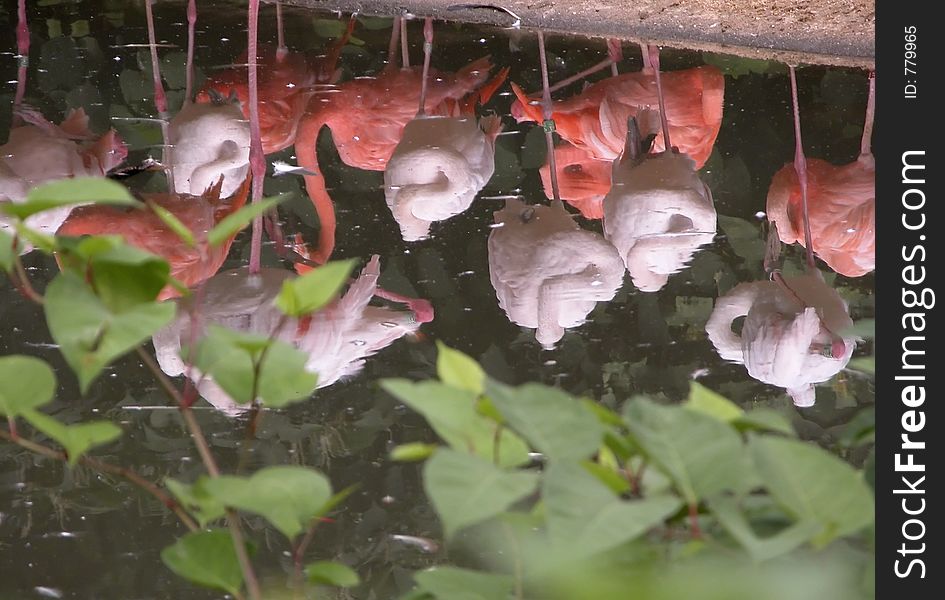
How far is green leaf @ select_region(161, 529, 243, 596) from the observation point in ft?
1.81

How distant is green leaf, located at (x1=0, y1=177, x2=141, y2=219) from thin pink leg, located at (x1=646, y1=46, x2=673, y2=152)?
190cm

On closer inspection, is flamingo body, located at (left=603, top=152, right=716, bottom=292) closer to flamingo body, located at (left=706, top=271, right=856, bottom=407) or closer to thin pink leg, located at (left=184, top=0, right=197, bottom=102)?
flamingo body, located at (left=706, top=271, right=856, bottom=407)

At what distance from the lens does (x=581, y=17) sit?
3.19 meters

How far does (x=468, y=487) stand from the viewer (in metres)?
0.45

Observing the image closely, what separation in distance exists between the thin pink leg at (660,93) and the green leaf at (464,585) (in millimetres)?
1888

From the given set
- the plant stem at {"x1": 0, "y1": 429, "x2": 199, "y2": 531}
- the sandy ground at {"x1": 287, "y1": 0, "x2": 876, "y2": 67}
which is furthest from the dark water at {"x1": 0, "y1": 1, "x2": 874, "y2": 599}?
the plant stem at {"x1": 0, "y1": 429, "x2": 199, "y2": 531}

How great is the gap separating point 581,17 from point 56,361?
6.85 ft

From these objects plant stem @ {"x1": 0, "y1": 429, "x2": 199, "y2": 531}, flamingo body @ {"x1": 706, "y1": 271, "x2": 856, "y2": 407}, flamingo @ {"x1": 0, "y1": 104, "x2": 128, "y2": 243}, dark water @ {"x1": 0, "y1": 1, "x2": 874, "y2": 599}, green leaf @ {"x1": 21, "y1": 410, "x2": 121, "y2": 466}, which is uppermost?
green leaf @ {"x1": 21, "y1": 410, "x2": 121, "y2": 466}

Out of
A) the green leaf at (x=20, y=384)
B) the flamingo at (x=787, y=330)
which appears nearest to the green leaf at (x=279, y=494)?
the green leaf at (x=20, y=384)

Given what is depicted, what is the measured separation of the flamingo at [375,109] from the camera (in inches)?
90.9

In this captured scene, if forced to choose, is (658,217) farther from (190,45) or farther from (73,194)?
(73,194)

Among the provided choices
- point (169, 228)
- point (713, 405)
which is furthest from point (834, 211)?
point (713, 405)

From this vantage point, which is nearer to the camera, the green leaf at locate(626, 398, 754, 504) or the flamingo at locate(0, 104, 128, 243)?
the green leaf at locate(626, 398, 754, 504)
